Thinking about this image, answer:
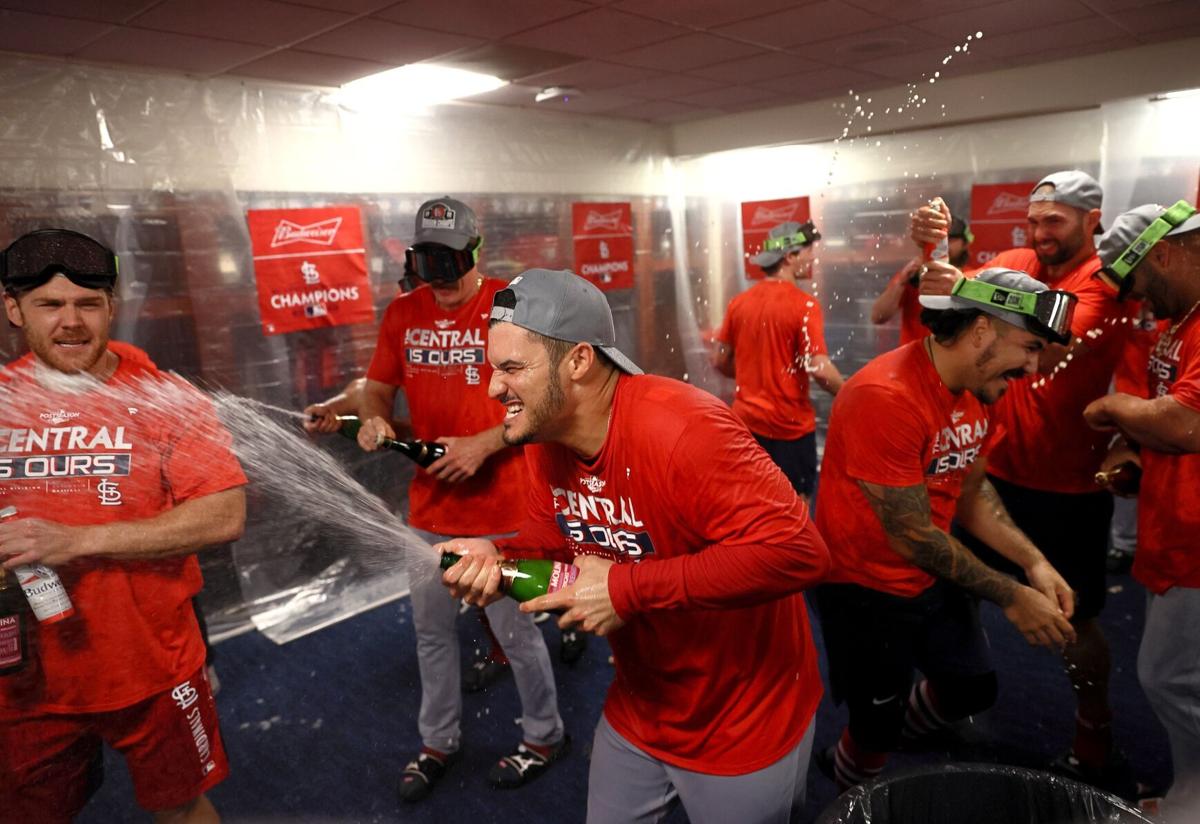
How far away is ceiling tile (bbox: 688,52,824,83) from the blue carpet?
132 inches

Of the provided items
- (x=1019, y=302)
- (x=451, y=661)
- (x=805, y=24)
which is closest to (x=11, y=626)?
(x=451, y=661)

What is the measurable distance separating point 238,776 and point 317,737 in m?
0.34

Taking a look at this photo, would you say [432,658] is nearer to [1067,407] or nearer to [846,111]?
[1067,407]

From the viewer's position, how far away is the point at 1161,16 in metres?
3.86

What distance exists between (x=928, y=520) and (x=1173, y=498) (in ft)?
2.65

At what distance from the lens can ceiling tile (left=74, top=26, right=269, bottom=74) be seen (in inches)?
131

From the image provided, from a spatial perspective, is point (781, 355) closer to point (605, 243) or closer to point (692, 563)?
point (605, 243)

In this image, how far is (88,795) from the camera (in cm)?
216

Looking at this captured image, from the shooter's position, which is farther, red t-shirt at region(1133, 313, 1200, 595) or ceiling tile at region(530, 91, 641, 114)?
ceiling tile at region(530, 91, 641, 114)

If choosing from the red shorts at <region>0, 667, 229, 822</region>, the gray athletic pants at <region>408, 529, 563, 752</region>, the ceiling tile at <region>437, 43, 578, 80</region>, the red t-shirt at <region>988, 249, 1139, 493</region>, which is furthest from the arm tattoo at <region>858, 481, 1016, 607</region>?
the ceiling tile at <region>437, 43, 578, 80</region>

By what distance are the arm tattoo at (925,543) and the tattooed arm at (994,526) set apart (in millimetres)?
245

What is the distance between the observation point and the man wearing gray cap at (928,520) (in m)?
2.11

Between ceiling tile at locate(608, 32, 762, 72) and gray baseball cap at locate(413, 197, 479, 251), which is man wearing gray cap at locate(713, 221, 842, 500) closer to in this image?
ceiling tile at locate(608, 32, 762, 72)

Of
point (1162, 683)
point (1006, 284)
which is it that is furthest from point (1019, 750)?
point (1006, 284)
